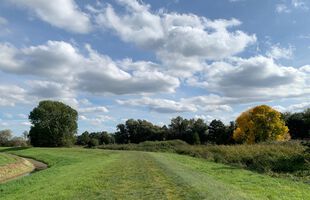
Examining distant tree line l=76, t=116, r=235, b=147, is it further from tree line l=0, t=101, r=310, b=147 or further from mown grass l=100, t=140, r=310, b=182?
mown grass l=100, t=140, r=310, b=182

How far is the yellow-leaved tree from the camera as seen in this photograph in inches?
3511

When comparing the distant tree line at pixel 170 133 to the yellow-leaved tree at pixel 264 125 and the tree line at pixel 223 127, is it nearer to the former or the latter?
the tree line at pixel 223 127

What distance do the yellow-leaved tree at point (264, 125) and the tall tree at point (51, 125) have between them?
45690mm

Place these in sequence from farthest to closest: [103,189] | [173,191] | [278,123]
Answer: [278,123]
[103,189]
[173,191]

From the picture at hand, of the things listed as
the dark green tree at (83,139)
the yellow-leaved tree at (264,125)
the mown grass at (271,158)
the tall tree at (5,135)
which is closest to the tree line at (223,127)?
the yellow-leaved tree at (264,125)

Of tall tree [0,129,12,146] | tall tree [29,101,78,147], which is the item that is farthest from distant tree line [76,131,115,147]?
tall tree [29,101,78,147]

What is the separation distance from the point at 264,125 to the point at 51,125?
53.8m

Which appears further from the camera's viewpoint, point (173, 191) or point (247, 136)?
point (247, 136)

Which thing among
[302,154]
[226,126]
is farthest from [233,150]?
[226,126]

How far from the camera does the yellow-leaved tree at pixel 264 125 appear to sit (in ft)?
293

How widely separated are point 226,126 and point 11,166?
9765 cm

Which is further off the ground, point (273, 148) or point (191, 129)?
point (191, 129)

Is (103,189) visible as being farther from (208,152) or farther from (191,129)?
(191,129)

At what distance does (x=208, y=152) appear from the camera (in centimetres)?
4606
